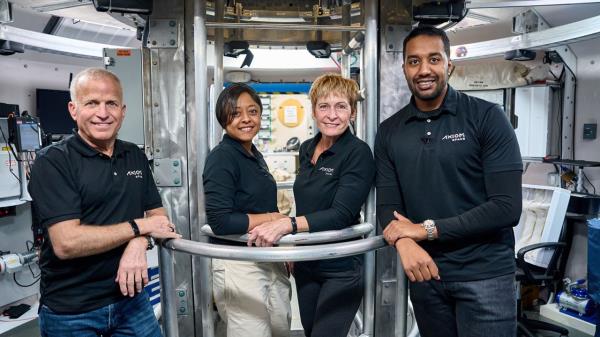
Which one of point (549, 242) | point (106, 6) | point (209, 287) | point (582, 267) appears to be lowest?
point (582, 267)

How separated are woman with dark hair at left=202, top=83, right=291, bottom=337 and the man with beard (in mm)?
583

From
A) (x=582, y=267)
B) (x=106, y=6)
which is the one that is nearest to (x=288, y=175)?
(x=582, y=267)

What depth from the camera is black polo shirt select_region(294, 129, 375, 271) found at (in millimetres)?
1764

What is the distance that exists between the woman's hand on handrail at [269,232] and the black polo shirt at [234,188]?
0.07 m

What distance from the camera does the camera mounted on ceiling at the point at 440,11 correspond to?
2.10 meters

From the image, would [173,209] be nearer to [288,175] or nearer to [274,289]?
[274,289]

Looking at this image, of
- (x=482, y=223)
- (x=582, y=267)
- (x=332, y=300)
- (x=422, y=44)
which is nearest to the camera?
(x=482, y=223)

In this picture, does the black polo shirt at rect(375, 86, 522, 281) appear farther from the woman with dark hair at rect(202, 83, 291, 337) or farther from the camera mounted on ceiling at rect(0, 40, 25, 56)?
the camera mounted on ceiling at rect(0, 40, 25, 56)

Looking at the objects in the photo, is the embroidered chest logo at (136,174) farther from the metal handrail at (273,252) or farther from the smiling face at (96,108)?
the metal handrail at (273,252)

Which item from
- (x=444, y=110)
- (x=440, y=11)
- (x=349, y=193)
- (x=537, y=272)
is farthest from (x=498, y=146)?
(x=537, y=272)

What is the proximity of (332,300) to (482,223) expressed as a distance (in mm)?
760

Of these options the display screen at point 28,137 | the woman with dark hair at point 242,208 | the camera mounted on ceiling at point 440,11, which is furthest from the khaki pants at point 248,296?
the display screen at point 28,137

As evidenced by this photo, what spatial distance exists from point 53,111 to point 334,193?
5.53 m

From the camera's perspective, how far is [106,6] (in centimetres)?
192
